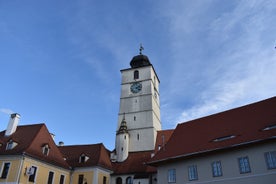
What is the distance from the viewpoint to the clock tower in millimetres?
40344

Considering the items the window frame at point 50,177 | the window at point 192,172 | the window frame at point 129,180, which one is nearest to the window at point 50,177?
the window frame at point 50,177

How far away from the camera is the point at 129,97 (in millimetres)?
45062

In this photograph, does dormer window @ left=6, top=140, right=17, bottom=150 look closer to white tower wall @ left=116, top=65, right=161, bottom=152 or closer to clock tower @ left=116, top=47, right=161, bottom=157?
clock tower @ left=116, top=47, right=161, bottom=157

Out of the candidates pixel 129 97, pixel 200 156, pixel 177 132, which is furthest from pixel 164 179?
pixel 129 97

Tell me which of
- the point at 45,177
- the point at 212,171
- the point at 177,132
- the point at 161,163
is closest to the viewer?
the point at 212,171

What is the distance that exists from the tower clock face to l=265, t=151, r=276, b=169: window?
91.7 feet

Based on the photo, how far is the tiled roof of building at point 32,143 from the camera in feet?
87.4

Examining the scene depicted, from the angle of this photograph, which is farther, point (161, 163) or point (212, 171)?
point (161, 163)

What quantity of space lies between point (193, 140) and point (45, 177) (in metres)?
16.1

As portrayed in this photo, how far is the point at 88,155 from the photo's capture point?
34.7 metres

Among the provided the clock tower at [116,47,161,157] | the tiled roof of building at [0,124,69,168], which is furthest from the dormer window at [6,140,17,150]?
the clock tower at [116,47,161,157]

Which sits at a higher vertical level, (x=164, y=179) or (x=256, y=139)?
(x=256, y=139)

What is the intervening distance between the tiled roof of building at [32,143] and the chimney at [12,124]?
16.4 inches

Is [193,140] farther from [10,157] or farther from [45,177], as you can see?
[10,157]
